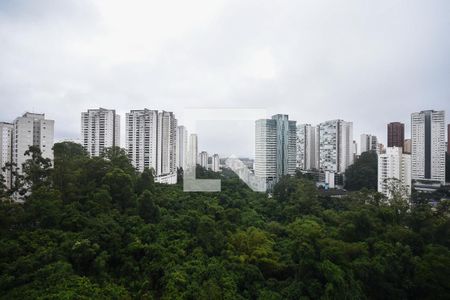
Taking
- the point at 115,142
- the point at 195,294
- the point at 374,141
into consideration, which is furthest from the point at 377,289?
the point at 374,141

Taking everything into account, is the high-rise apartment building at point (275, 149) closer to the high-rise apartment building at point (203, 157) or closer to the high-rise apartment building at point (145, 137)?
the high-rise apartment building at point (203, 157)

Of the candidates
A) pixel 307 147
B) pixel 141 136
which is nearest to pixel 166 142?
pixel 141 136

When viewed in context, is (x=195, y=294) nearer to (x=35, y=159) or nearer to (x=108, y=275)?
(x=108, y=275)

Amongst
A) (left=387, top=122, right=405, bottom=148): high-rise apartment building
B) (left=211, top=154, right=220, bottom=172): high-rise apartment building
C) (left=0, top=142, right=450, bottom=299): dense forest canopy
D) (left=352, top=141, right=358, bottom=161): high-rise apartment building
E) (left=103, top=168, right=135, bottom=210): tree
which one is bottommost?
(left=0, top=142, right=450, bottom=299): dense forest canopy

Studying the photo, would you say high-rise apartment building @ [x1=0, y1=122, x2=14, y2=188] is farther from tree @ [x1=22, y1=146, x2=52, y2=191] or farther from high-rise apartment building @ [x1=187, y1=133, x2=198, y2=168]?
high-rise apartment building @ [x1=187, y1=133, x2=198, y2=168]

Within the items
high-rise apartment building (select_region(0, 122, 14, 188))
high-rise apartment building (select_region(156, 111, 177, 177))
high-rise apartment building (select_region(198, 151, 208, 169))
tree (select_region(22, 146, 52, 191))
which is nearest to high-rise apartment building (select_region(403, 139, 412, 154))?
high-rise apartment building (select_region(198, 151, 208, 169))

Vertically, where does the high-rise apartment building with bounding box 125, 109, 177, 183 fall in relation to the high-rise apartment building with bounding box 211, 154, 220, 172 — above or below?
above
